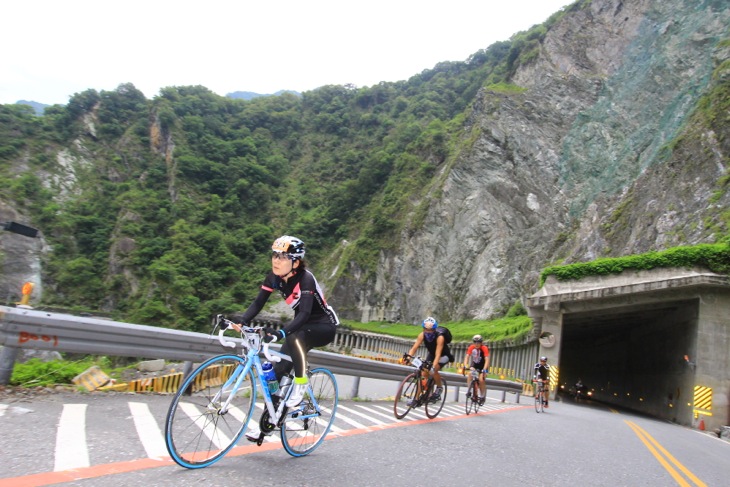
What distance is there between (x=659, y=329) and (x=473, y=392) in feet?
82.6

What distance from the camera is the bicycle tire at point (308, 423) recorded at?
461 cm

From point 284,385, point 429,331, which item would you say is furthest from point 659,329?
point 284,385

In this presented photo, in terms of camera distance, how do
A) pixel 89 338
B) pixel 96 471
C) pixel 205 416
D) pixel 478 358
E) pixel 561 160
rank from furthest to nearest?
1. pixel 561 160
2. pixel 478 358
3. pixel 89 338
4. pixel 205 416
5. pixel 96 471

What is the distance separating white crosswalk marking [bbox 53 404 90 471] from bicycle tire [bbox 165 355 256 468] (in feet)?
2.13

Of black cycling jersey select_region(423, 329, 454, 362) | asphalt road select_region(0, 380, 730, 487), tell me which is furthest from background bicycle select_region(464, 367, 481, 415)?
asphalt road select_region(0, 380, 730, 487)

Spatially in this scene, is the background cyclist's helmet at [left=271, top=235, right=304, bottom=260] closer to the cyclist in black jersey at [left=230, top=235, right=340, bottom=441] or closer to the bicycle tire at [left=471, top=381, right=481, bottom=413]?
the cyclist in black jersey at [left=230, top=235, right=340, bottom=441]

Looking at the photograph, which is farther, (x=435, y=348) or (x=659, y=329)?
(x=659, y=329)

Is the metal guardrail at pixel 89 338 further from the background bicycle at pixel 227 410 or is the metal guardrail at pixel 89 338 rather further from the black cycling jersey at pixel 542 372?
the black cycling jersey at pixel 542 372

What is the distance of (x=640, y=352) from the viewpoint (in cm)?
3500

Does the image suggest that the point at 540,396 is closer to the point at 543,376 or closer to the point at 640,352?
the point at 543,376

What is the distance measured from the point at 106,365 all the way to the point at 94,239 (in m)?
67.4

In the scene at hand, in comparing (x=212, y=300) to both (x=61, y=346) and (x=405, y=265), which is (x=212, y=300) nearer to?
(x=405, y=265)

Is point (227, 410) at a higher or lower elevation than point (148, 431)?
higher

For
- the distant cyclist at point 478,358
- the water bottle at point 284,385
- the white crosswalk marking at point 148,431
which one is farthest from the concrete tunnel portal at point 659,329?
the white crosswalk marking at point 148,431
